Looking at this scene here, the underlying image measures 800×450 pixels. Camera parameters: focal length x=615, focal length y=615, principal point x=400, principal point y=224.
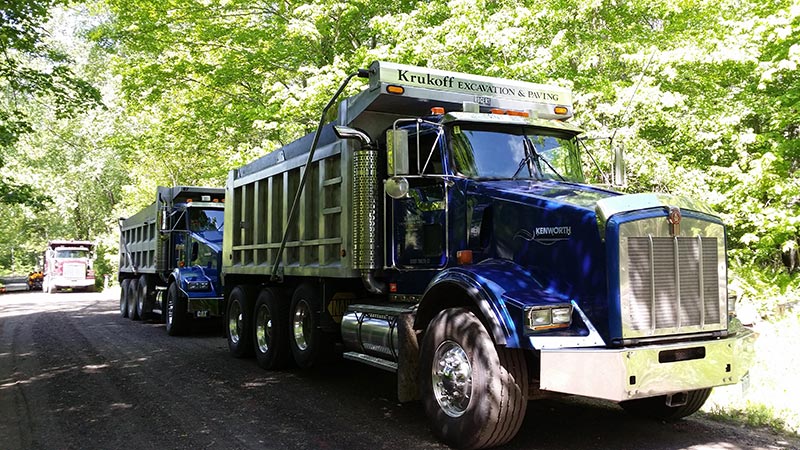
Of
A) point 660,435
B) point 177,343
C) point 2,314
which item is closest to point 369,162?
point 660,435

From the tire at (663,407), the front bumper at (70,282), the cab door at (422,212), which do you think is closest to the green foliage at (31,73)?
the cab door at (422,212)

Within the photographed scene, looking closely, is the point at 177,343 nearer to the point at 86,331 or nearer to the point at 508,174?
the point at 86,331

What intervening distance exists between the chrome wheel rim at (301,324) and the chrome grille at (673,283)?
464cm

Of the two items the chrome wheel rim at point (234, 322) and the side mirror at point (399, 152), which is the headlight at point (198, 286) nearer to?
the chrome wheel rim at point (234, 322)

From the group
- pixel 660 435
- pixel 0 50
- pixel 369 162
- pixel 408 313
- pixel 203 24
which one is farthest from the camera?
pixel 203 24

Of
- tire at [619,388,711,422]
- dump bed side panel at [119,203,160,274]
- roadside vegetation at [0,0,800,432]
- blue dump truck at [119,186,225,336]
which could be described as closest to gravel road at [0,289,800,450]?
tire at [619,388,711,422]

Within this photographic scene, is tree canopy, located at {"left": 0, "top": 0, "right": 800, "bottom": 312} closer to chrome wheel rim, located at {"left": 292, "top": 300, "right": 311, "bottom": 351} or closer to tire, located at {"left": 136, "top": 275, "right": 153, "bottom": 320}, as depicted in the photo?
tire, located at {"left": 136, "top": 275, "right": 153, "bottom": 320}

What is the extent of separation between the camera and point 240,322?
9.83 m

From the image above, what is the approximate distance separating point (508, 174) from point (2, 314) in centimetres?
1896

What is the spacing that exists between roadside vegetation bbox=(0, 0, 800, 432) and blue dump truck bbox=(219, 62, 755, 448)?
5.56ft

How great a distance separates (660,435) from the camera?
5.22 m

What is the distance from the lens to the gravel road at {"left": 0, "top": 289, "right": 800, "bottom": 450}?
512 centimetres

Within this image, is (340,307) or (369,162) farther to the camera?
(340,307)

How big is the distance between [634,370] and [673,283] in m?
0.90
